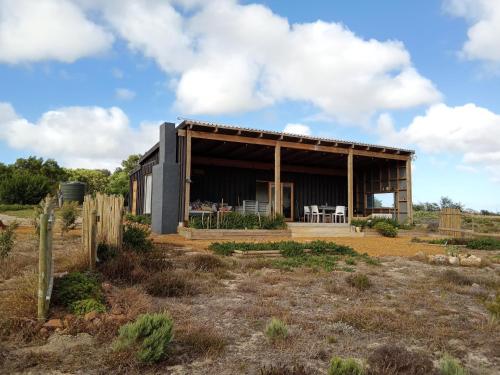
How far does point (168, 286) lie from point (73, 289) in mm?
1310

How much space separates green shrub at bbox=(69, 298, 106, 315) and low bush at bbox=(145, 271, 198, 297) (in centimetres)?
106

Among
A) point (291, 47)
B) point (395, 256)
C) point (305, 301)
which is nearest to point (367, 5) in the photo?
point (291, 47)

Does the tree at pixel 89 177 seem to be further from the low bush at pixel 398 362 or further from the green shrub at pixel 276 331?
the low bush at pixel 398 362

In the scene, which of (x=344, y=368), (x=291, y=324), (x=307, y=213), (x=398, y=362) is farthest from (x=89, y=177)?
(x=344, y=368)

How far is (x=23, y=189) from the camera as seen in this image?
22.9 meters

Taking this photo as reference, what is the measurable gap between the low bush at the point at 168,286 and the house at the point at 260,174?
7960 mm

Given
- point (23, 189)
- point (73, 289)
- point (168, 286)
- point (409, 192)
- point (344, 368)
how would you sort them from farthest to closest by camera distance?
point (23, 189), point (409, 192), point (168, 286), point (73, 289), point (344, 368)

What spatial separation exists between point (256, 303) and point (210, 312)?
644 millimetres

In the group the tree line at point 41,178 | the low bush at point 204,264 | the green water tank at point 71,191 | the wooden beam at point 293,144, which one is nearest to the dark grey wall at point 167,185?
the wooden beam at point 293,144

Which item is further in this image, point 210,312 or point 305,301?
point 305,301

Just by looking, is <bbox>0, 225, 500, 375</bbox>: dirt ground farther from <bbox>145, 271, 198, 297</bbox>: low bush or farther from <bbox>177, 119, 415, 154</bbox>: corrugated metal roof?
<bbox>177, 119, 415, 154</bbox>: corrugated metal roof

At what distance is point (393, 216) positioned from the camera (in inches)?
749

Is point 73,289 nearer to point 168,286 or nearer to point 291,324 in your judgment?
point 168,286

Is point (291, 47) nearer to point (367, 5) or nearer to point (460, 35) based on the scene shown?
point (367, 5)
